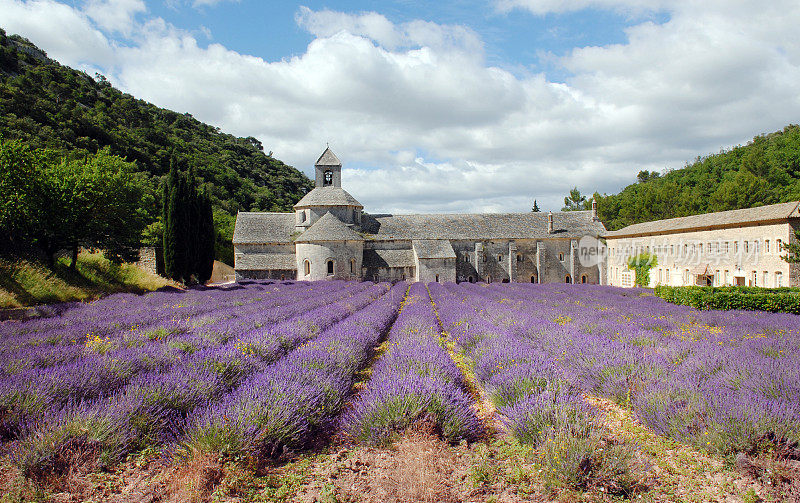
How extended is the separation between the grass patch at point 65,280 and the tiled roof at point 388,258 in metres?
15.7

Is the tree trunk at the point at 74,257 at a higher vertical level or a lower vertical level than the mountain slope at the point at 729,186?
lower

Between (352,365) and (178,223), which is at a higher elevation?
(178,223)

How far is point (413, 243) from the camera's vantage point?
1350 inches

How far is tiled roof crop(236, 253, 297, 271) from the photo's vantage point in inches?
1286

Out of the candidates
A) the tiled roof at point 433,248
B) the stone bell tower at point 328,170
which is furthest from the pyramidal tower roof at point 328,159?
the tiled roof at point 433,248

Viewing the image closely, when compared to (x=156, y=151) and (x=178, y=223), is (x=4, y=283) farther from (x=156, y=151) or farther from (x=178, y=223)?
(x=156, y=151)

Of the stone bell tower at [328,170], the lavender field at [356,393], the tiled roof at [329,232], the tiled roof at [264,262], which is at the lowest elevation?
the lavender field at [356,393]

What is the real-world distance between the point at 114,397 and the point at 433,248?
30045mm

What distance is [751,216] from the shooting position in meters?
22.3

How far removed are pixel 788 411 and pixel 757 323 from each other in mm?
7324

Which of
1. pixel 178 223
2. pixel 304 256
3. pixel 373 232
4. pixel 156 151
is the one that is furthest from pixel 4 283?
pixel 156 151

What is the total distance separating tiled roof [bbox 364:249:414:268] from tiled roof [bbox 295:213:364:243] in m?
3.18

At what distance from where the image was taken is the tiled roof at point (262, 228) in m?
33.7

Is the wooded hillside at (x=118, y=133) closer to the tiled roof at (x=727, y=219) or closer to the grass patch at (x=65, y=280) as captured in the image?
the grass patch at (x=65, y=280)
